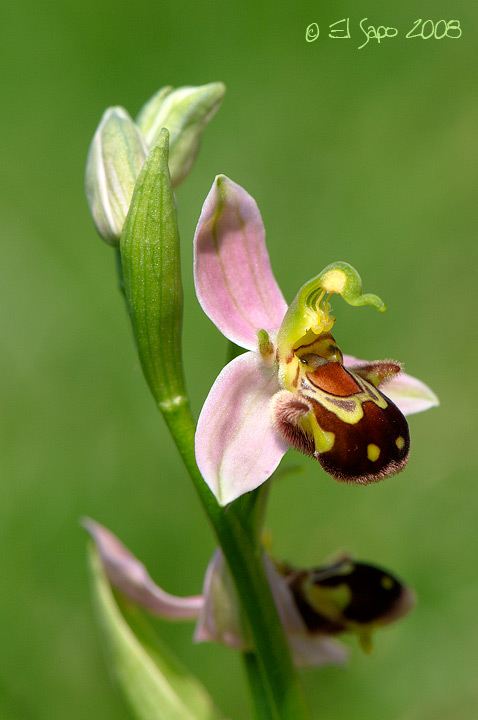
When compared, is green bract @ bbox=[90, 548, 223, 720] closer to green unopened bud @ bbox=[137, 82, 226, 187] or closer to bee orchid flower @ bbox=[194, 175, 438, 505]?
bee orchid flower @ bbox=[194, 175, 438, 505]

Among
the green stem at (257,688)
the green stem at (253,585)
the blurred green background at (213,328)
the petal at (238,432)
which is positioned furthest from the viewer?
the blurred green background at (213,328)

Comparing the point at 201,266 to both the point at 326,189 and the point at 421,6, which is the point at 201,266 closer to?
the point at 326,189

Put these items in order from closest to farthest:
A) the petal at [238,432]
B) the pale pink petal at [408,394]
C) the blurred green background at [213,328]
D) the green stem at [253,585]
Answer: the petal at [238,432], the green stem at [253,585], the pale pink petal at [408,394], the blurred green background at [213,328]

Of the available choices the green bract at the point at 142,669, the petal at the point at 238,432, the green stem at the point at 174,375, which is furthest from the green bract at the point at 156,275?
the green bract at the point at 142,669

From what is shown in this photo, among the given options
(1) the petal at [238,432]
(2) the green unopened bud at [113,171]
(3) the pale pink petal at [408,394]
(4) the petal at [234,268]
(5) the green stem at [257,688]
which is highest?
(2) the green unopened bud at [113,171]

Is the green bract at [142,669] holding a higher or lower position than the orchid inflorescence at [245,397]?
lower

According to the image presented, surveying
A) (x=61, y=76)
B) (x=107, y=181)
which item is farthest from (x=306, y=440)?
(x=61, y=76)

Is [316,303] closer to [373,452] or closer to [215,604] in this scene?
[373,452]

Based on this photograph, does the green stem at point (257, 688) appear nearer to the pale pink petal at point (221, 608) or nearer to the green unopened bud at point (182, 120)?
the pale pink petal at point (221, 608)

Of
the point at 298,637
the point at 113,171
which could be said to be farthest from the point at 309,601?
the point at 113,171
